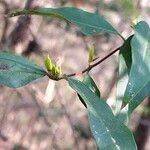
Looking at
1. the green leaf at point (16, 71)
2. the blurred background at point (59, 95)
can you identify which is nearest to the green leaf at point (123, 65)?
the green leaf at point (16, 71)

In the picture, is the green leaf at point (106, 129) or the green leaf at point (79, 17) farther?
the green leaf at point (79, 17)

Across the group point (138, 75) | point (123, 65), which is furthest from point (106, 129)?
point (123, 65)

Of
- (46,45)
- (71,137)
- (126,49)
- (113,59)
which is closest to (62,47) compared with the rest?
(46,45)

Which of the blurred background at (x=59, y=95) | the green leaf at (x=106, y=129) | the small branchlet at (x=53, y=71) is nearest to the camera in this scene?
the green leaf at (x=106, y=129)

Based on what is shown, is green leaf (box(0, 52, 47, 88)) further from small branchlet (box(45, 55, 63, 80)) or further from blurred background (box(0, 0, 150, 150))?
blurred background (box(0, 0, 150, 150))

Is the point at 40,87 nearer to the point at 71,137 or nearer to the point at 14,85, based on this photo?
the point at 71,137

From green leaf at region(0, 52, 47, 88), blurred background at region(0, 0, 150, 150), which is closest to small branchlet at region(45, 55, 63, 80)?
green leaf at region(0, 52, 47, 88)

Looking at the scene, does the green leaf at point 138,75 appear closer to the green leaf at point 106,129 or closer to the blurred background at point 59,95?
the green leaf at point 106,129
